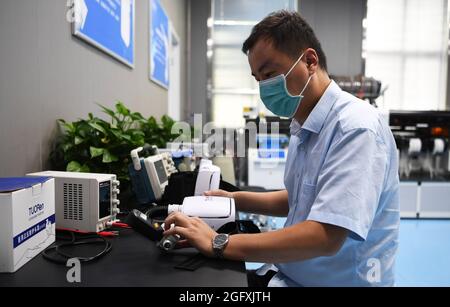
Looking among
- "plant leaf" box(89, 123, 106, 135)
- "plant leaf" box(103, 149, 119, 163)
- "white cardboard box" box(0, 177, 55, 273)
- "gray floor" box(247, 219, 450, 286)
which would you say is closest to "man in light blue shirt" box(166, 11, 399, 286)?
"white cardboard box" box(0, 177, 55, 273)

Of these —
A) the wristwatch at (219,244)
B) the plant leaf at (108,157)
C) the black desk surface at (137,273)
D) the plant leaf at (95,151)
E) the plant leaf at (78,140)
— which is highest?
the plant leaf at (78,140)

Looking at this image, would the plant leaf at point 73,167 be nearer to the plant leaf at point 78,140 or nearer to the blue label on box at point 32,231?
the plant leaf at point 78,140

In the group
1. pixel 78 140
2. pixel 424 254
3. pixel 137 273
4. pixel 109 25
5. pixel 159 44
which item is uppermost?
pixel 159 44

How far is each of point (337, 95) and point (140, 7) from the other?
A: 2.17 metres

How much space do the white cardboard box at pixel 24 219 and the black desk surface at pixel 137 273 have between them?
0.03 metres

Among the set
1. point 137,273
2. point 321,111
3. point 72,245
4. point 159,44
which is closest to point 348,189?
point 321,111

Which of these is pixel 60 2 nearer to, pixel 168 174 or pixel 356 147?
pixel 168 174

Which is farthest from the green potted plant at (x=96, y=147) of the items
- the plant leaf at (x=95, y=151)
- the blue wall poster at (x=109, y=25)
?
the blue wall poster at (x=109, y=25)

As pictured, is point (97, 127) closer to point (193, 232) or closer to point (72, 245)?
point (72, 245)

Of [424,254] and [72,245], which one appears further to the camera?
[424,254]

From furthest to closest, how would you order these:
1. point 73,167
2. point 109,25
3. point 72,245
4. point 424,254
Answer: point 424,254 → point 109,25 → point 73,167 → point 72,245

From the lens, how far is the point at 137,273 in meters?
0.69

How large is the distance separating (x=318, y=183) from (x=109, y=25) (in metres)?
1.62

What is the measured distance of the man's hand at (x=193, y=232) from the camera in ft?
2.43
